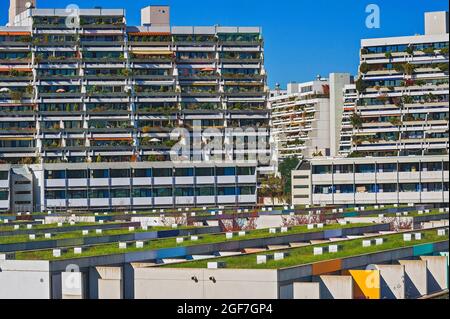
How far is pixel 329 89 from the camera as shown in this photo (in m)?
189

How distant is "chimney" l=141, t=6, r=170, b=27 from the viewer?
144875 millimetres

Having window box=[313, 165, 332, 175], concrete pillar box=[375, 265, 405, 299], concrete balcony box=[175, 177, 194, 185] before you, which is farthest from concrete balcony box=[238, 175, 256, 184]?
concrete pillar box=[375, 265, 405, 299]

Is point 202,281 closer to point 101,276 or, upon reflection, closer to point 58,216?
point 101,276

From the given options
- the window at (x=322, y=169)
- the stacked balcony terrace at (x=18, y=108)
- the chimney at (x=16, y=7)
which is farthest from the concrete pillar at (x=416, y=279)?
the chimney at (x=16, y=7)

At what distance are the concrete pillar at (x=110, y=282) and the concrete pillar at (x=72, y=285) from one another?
0.70 metres

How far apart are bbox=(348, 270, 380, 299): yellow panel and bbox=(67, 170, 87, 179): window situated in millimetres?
79566

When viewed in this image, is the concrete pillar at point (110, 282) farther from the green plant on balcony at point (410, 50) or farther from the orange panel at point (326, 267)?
the green plant on balcony at point (410, 50)

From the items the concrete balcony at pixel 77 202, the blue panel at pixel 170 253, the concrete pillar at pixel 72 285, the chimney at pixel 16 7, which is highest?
the chimney at pixel 16 7

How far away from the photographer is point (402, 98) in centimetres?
13400

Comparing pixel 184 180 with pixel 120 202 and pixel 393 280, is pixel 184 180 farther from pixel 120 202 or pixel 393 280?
pixel 393 280

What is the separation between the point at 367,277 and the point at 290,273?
10.9 ft

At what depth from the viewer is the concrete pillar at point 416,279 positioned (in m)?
44.7

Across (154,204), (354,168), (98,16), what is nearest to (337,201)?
(354,168)

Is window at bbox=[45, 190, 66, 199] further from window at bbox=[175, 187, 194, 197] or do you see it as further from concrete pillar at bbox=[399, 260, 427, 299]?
concrete pillar at bbox=[399, 260, 427, 299]
